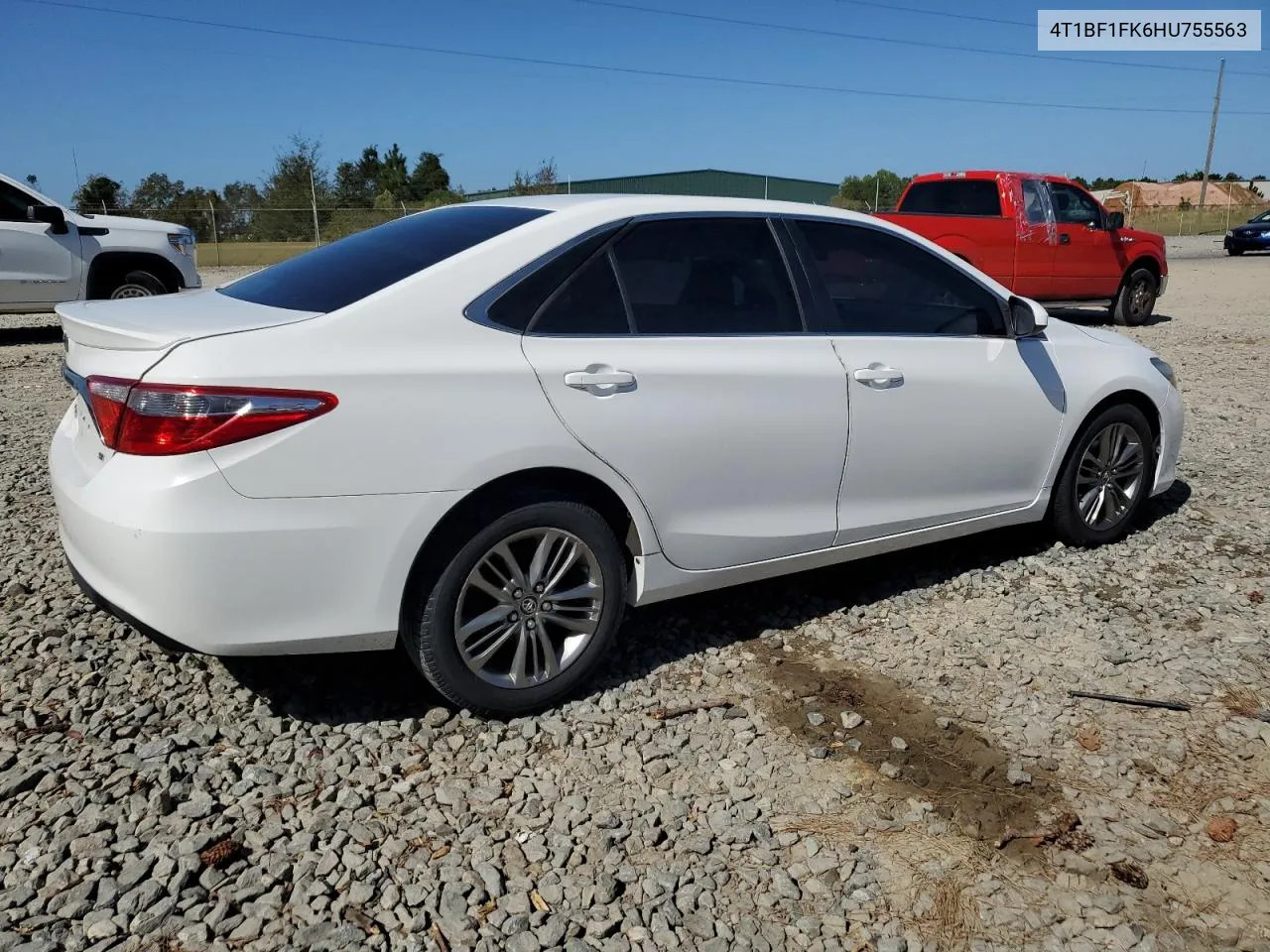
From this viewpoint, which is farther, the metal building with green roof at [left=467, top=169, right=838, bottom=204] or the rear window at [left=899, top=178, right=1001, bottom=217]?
the metal building with green roof at [left=467, top=169, right=838, bottom=204]

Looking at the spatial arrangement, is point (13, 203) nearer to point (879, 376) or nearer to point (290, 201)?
point (879, 376)

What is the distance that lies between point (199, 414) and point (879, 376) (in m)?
2.44

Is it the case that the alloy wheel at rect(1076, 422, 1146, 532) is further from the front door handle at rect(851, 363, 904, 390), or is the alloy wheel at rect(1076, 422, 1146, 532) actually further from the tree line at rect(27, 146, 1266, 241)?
the tree line at rect(27, 146, 1266, 241)

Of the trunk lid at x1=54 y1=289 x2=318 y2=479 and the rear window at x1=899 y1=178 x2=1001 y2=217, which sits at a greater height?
the rear window at x1=899 y1=178 x2=1001 y2=217

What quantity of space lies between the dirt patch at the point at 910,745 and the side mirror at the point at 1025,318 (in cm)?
171

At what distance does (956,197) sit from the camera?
1316cm

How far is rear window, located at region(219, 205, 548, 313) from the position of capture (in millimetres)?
3305

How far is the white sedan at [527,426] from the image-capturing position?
9.41ft

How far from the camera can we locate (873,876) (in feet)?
8.93

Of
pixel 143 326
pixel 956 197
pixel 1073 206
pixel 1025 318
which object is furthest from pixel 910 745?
pixel 1073 206

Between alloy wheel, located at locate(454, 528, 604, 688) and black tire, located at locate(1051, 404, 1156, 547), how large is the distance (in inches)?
102

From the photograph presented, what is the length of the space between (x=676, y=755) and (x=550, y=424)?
112cm

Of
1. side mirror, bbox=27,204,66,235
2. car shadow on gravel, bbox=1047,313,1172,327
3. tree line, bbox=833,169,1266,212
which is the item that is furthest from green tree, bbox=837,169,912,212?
side mirror, bbox=27,204,66,235

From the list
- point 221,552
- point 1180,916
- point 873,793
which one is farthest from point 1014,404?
point 221,552
